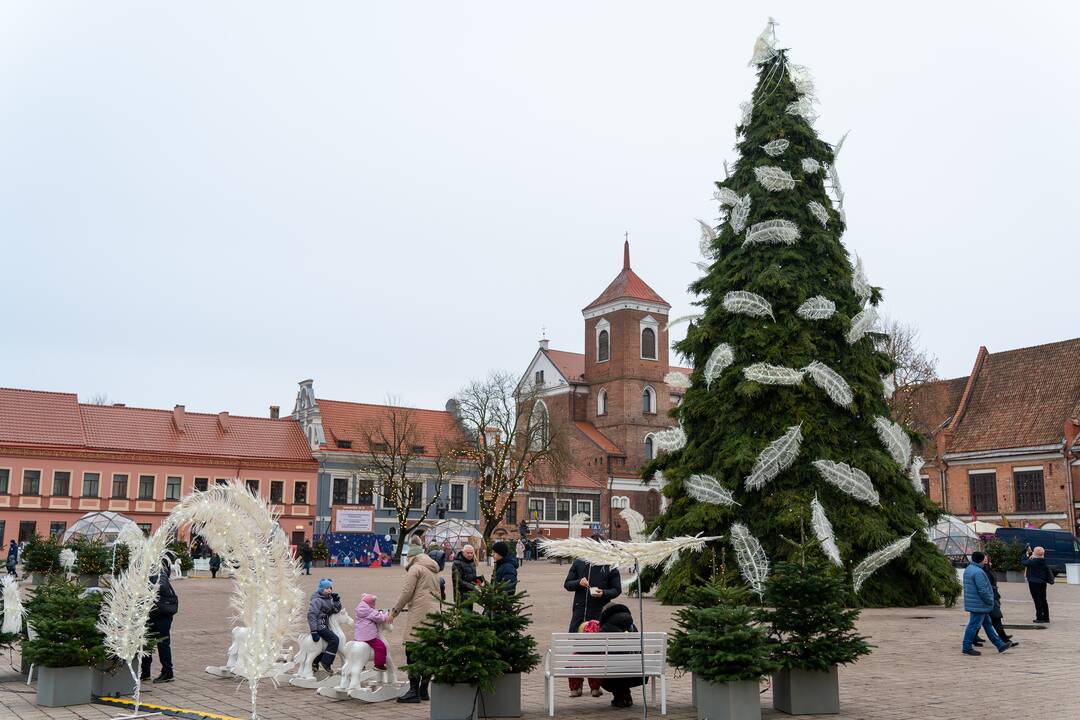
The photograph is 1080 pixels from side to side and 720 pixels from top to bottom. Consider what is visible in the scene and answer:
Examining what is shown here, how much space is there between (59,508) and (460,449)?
23.1 meters

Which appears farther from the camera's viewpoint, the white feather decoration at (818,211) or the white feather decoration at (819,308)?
the white feather decoration at (818,211)

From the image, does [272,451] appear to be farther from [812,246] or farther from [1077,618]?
[1077,618]

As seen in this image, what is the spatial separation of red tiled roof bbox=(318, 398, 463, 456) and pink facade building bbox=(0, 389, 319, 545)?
2.25 meters

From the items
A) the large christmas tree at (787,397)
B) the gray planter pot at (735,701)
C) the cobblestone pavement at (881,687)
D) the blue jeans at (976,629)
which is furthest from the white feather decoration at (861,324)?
the gray planter pot at (735,701)

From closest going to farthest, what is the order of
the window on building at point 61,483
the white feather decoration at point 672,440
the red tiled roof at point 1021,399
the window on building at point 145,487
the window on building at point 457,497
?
the white feather decoration at point 672,440 < the red tiled roof at point 1021,399 < the window on building at point 61,483 < the window on building at point 145,487 < the window on building at point 457,497

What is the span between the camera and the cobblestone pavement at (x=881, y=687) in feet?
32.4

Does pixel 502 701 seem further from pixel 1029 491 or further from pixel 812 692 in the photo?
pixel 1029 491

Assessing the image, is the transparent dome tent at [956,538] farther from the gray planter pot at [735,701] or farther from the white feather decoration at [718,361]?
the gray planter pot at [735,701]

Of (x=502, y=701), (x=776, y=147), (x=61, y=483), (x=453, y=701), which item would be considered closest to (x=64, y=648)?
(x=453, y=701)

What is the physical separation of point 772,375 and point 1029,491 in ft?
117

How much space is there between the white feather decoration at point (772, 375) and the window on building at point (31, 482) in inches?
1792

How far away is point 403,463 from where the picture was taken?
189 ft

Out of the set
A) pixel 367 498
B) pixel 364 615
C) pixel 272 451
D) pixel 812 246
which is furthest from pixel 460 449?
pixel 364 615

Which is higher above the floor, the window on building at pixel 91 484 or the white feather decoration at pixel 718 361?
the white feather decoration at pixel 718 361
